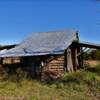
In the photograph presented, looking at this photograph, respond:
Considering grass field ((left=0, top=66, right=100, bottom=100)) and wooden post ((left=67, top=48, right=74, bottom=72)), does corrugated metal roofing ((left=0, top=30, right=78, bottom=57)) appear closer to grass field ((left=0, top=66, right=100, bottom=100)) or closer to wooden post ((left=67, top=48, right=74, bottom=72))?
wooden post ((left=67, top=48, right=74, bottom=72))

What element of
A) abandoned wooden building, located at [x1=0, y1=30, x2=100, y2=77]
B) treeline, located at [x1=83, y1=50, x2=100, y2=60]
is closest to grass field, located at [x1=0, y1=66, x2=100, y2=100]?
abandoned wooden building, located at [x1=0, y1=30, x2=100, y2=77]

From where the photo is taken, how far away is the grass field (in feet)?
45.7

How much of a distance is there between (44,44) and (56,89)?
392 inches

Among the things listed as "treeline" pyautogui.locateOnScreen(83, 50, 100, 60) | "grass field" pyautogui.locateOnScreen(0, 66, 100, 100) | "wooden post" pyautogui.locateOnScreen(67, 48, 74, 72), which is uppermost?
"treeline" pyautogui.locateOnScreen(83, 50, 100, 60)

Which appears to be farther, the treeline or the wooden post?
the treeline

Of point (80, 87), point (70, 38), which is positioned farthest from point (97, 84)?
point (70, 38)

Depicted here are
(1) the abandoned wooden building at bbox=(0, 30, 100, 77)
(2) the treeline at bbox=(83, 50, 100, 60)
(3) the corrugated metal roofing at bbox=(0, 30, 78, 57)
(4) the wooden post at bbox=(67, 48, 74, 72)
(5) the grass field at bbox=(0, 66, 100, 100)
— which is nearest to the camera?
(5) the grass field at bbox=(0, 66, 100, 100)

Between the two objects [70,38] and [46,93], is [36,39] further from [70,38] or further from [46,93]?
[46,93]

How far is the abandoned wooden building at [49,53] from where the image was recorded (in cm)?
2333

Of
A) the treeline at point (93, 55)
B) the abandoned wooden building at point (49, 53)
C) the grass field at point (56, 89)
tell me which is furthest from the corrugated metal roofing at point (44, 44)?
the treeline at point (93, 55)

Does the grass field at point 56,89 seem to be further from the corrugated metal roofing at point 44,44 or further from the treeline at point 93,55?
the treeline at point 93,55

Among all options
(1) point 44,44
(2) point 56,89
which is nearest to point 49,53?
(1) point 44,44

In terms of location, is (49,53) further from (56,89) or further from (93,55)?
(93,55)

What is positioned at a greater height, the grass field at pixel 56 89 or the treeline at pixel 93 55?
the treeline at pixel 93 55
